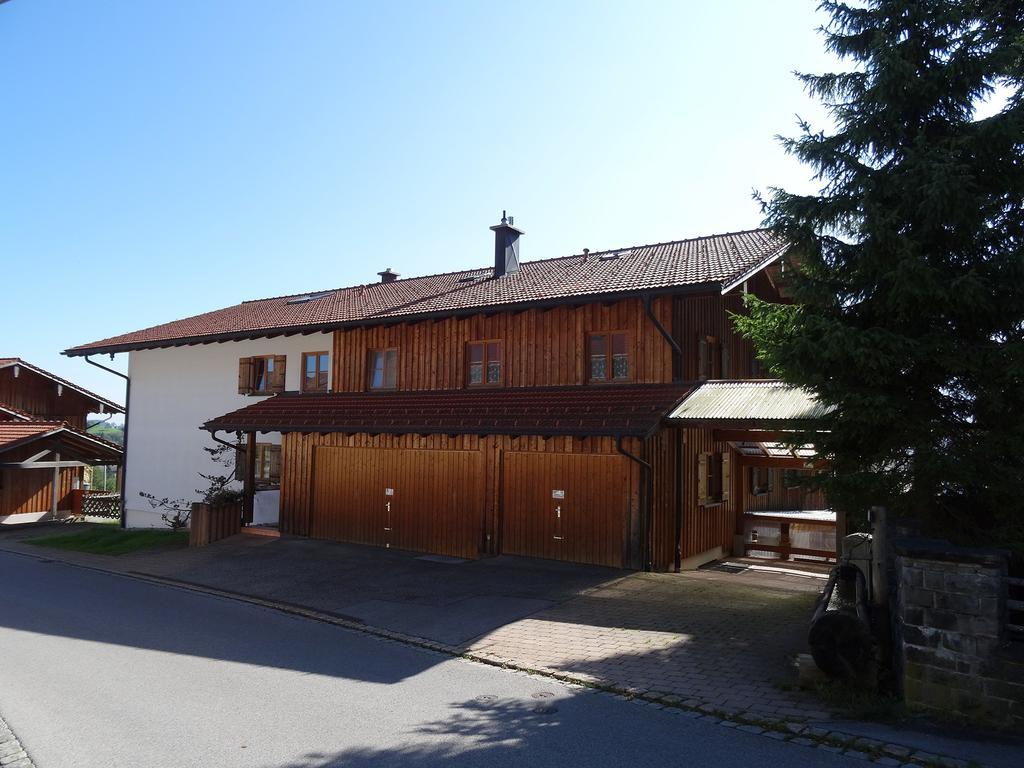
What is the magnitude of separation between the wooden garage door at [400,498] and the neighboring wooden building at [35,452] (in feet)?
43.6

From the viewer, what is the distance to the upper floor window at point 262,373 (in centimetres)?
2133

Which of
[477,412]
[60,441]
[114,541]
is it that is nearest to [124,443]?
[60,441]

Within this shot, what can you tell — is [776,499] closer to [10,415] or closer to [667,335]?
[667,335]

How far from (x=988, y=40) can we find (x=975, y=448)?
463 cm

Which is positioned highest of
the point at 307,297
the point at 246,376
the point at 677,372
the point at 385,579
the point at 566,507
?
the point at 307,297

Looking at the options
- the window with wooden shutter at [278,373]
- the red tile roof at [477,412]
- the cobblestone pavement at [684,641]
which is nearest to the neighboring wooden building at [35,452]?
the window with wooden shutter at [278,373]

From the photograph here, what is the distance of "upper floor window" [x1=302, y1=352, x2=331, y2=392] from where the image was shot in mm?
20312

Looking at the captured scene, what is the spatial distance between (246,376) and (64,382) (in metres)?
15.1

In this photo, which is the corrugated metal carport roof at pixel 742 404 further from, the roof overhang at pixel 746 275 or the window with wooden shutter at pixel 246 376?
the window with wooden shutter at pixel 246 376

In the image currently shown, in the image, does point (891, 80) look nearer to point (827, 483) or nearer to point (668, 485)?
point (827, 483)

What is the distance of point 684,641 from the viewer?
8633mm

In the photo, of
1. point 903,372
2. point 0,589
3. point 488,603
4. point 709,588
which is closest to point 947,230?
point 903,372

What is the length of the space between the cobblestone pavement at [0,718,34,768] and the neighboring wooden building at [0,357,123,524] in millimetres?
21584

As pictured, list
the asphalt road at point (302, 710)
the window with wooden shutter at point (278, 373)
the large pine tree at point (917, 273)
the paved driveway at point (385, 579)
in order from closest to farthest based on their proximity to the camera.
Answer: the asphalt road at point (302, 710)
the large pine tree at point (917, 273)
the paved driveway at point (385, 579)
the window with wooden shutter at point (278, 373)
